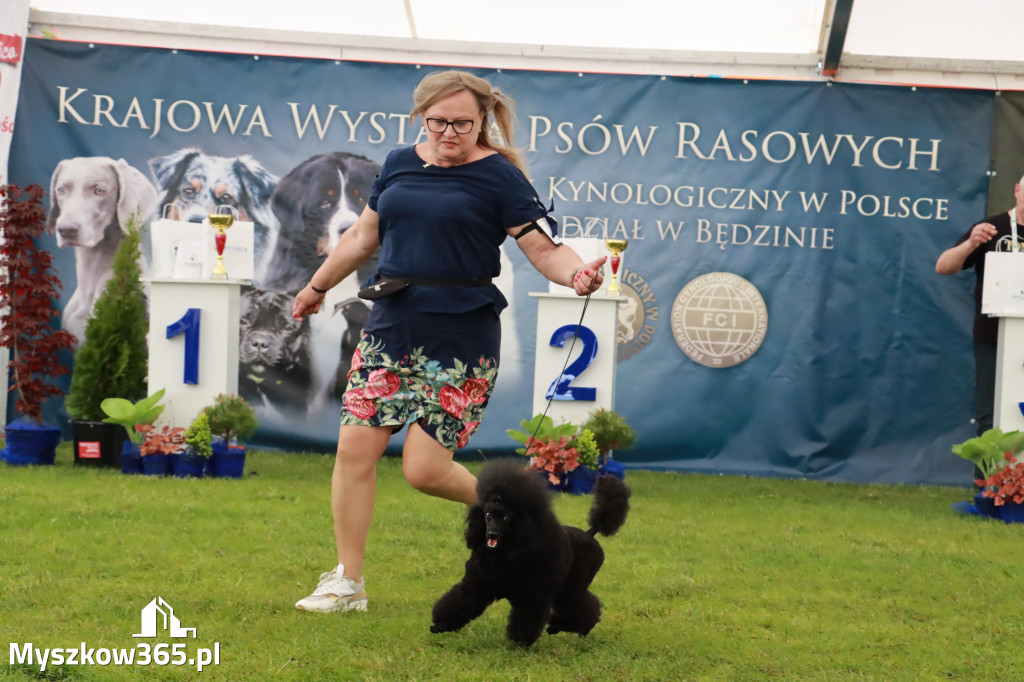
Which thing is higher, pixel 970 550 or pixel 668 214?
pixel 668 214

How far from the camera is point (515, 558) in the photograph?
268cm

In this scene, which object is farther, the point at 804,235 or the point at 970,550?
the point at 804,235

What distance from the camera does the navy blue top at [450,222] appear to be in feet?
9.88

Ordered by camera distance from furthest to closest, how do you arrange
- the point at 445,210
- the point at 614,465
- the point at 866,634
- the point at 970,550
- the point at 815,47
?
1. the point at 815,47
2. the point at 614,465
3. the point at 970,550
4. the point at 866,634
5. the point at 445,210

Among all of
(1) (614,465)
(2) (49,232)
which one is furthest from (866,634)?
(2) (49,232)

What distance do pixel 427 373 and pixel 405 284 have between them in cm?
25

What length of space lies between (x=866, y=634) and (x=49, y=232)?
18.9ft

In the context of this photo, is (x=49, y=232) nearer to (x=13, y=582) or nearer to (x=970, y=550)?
(x=13, y=582)

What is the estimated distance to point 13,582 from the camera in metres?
3.30

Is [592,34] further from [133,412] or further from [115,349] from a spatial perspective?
[133,412]

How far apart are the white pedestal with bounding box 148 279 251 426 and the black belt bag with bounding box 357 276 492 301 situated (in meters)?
3.22

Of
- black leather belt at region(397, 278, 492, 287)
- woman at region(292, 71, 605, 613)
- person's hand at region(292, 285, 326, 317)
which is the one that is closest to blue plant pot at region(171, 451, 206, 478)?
person's hand at region(292, 285, 326, 317)

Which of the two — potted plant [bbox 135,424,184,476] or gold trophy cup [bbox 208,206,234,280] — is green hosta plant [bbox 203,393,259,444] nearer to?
potted plant [bbox 135,424,184,476]

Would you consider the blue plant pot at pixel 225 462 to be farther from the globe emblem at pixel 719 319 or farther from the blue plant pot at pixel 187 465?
the globe emblem at pixel 719 319
